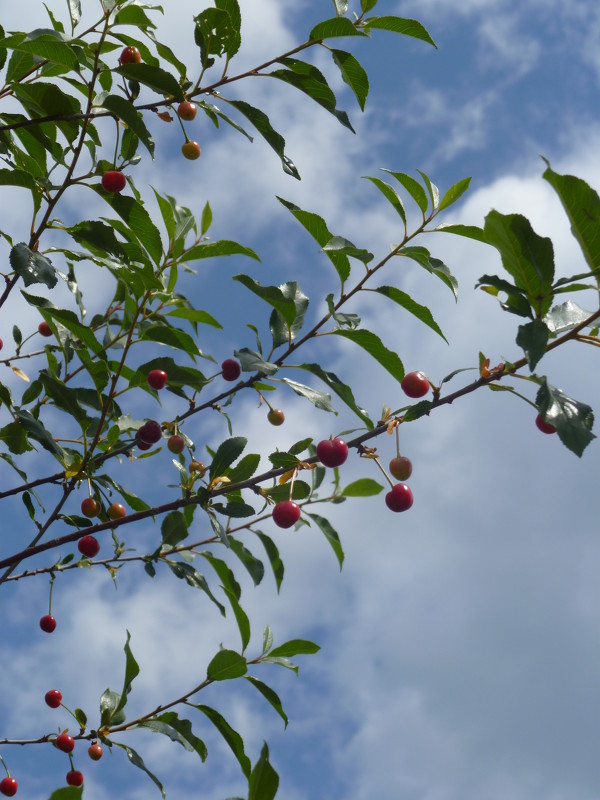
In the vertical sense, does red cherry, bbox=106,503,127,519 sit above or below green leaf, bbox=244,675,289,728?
above

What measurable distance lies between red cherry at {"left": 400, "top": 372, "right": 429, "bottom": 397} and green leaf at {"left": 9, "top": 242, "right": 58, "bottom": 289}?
1404mm

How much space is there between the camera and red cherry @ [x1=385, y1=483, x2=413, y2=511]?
3.07m

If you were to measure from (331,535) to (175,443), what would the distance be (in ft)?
2.57

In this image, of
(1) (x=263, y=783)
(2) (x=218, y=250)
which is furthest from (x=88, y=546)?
(1) (x=263, y=783)

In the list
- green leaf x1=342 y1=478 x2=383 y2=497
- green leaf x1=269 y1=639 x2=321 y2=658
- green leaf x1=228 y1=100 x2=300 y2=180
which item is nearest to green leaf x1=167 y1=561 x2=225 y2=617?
green leaf x1=269 y1=639 x2=321 y2=658

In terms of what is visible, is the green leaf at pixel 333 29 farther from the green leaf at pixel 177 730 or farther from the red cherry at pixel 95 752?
the red cherry at pixel 95 752

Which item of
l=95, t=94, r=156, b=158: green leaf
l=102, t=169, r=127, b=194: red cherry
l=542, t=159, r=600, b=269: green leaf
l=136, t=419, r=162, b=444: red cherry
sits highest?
l=102, t=169, r=127, b=194: red cherry

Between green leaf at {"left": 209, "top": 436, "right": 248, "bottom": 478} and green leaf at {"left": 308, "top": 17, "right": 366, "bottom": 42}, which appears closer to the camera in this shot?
green leaf at {"left": 209, "top": 436, "right": 248, "bottom": 478}

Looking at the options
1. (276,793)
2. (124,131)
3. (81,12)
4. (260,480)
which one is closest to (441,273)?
(260,480)

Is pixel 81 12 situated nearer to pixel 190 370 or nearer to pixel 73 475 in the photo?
pixel 190 370

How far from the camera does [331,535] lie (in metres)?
3.73

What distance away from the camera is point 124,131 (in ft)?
12.6

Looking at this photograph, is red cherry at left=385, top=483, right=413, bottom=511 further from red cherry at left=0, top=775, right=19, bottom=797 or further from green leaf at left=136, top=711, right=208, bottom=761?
red cherry at left=0, top=775, right=19, bottom=797

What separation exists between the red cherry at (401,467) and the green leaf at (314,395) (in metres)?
0.31
